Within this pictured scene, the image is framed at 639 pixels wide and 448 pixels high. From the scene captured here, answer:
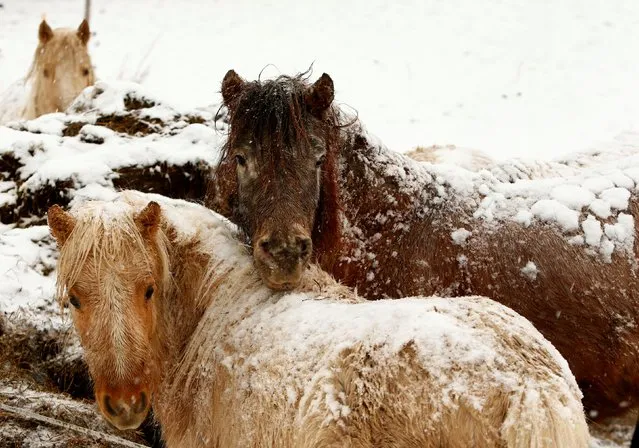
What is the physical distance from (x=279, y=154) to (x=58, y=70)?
4777 millimetres

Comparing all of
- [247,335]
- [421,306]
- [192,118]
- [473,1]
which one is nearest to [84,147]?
[192,118]

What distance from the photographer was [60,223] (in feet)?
9.84

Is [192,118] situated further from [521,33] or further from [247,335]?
[521,33]

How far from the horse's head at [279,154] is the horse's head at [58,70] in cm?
412

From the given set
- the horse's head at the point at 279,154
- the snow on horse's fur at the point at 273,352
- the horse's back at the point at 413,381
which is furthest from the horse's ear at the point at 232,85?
the horse's back at the point at 413,381

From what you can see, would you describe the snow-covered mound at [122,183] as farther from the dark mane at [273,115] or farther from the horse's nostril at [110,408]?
the horse's nostril at [110,408]

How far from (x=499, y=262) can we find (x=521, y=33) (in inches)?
435

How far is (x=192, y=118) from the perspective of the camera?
619 centimetres

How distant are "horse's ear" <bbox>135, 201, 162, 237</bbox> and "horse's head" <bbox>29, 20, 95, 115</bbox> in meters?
4.95

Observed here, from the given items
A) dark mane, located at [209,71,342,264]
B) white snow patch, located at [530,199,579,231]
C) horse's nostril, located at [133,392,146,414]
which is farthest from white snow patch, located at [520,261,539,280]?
horse's nostril, located at [133,392,146,414]

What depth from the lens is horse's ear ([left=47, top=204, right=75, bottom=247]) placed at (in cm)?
299

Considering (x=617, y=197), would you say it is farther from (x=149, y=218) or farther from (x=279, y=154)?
(x=149, y=218)

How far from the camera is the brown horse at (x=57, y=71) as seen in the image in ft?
24.6

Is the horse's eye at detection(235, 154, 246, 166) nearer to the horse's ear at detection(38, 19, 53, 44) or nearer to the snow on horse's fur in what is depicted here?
the snow on horse's fur
